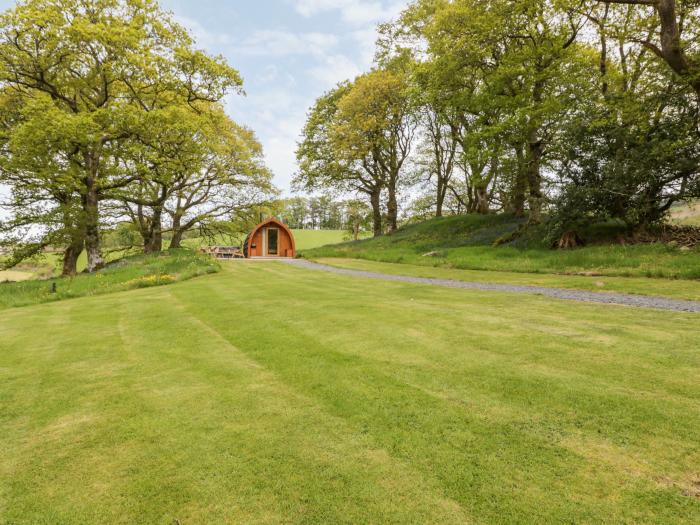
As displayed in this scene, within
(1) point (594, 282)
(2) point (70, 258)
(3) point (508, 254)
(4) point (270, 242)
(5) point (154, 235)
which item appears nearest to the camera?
(1) point (594, 282)

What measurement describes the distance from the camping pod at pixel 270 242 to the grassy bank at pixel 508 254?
13.3 ft

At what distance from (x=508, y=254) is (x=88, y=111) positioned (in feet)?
78.3

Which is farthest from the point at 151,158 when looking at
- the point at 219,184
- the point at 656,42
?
the point at 656,42

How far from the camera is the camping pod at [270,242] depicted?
32031 mm

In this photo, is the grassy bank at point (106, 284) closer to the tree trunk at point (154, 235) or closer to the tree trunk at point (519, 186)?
the tree trunk at point (154, 235)

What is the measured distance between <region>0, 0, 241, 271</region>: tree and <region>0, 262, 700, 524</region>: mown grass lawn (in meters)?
16.5

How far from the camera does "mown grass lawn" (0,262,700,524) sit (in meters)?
2.27

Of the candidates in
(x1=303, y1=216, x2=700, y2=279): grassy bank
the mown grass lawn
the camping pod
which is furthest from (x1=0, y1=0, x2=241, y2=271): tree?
the mown grass lawn

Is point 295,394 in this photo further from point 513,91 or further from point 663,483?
point 513,91

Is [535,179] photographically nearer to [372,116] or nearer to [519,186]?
[519,186]

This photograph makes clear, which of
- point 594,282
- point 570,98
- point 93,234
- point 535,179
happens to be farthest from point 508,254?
point 93,234

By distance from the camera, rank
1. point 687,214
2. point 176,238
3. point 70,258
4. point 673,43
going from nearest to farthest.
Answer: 1. point 673,43
2. point 687,214
3. point 70,258
4. point 176,238

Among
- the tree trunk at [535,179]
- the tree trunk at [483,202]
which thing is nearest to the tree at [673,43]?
the tree trunk at [535,179]

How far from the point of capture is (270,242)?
3241 centimetres
